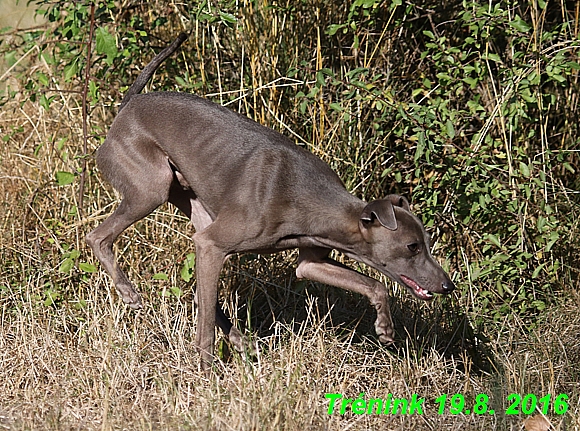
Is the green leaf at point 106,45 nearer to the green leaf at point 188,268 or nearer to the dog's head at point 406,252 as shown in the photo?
the green leaf at point 188,268

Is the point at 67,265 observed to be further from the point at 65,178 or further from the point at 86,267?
the point at 65,178

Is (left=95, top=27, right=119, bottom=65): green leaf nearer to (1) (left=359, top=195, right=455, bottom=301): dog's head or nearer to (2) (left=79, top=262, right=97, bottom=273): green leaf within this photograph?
(2) (left=79, top=262, right=97, bottom=273): green leaf

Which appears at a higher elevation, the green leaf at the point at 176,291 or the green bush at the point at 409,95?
the green bush at the point at 409,95

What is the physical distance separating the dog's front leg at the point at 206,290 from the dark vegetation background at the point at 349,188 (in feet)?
0.42

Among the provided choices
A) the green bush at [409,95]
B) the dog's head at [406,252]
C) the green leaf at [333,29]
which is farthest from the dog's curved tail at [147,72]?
the dog's head at [406,252]

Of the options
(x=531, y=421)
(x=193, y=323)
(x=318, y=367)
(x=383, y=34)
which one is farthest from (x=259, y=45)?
(x=531, y=421)

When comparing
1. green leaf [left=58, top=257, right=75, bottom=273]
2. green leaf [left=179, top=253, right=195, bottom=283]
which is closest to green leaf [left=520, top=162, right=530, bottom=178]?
green leaf [left=179, top=253, right=195, bottom=283]

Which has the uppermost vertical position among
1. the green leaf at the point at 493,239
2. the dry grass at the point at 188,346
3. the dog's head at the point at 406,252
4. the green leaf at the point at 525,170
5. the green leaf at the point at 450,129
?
the green leaf at the point at 450,129

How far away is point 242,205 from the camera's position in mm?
5348

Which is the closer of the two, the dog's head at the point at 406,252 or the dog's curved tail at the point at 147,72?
the dog's head at the point at 406,252

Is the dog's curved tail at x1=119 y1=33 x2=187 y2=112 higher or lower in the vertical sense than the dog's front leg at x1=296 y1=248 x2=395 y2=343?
higher

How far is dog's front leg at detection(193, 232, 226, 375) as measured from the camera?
5375mm

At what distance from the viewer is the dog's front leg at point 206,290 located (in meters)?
5.38

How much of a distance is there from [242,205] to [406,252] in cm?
98
